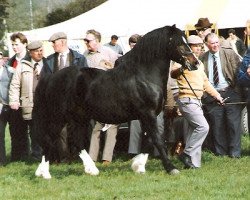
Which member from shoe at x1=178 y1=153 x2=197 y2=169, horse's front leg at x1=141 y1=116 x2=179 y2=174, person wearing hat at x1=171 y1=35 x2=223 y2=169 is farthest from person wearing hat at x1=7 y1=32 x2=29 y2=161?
shoe at x1=178 y1=153 x2=197 y2=169

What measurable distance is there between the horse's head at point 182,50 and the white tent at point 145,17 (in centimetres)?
1103

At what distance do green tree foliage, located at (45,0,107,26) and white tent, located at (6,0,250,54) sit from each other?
80.6ft

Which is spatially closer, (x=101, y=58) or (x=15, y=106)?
(x=15, y=106)

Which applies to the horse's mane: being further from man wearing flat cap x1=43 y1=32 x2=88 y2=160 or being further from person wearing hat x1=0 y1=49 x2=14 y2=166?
person wearing hat x1=0 y1=49 x2=14 y2=166

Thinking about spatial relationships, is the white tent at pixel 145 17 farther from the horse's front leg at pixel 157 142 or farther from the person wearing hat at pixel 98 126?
the horse's front leg at pixel 157 142

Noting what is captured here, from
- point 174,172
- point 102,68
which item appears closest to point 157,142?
point 174,172

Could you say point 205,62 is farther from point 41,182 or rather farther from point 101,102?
point 41,182

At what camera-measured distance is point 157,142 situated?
1026cm

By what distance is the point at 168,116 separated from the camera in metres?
12.7

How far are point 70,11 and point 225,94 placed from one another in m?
40.6

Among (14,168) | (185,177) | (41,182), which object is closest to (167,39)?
(185,177)

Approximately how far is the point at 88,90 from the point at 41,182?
1.55 m

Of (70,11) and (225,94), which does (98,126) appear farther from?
(70,11)

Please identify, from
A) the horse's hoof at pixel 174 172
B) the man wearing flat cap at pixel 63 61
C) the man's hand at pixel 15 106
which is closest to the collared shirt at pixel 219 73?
the man wearing flat cap at pixel 63 61
